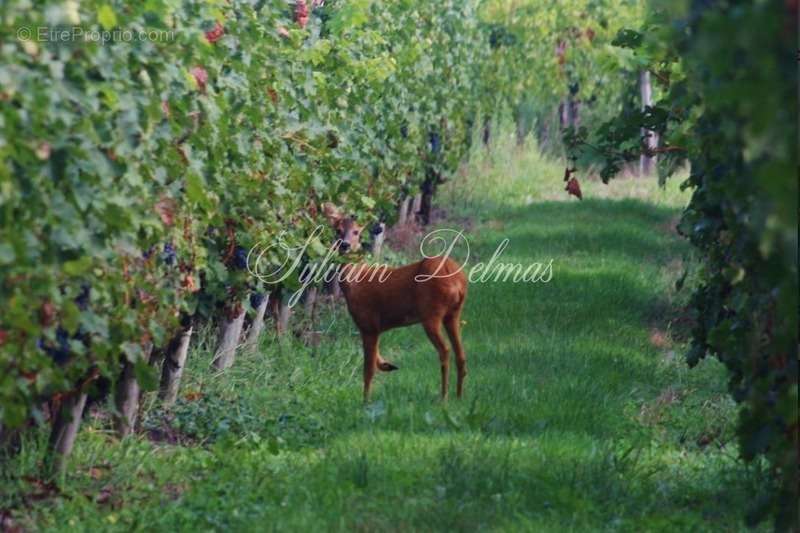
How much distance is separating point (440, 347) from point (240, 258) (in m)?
1.31

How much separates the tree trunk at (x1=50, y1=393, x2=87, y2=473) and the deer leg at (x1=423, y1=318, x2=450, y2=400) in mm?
2486

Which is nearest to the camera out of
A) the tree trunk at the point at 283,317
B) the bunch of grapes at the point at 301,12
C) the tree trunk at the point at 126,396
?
the tree trunk at the point at 126,396

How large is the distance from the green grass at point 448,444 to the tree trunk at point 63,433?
10 centimetres

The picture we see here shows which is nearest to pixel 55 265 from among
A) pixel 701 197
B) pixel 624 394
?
pixel 701 197

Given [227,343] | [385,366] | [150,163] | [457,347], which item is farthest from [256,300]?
[150,163]

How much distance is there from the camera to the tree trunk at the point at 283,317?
12312mm

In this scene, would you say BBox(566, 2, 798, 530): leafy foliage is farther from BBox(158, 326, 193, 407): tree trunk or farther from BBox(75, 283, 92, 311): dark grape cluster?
BBox(158, 326, 193, 407): tree trunk

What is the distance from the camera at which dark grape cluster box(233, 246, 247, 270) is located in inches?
372

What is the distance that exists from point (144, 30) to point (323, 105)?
180 inches

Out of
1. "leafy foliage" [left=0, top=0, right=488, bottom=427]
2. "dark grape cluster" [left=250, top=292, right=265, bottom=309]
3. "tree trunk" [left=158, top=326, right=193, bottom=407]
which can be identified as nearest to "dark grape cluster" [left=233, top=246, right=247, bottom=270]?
"leafy foliage" [left=0, top=0, right=488, bottom=427]

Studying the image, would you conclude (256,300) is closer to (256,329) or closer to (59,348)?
(256,329)

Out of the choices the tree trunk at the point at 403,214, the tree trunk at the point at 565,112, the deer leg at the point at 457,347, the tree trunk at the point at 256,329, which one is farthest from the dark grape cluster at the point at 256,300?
the tree trunk at the point at 565,112

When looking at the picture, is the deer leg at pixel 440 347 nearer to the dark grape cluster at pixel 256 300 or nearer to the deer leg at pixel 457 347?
the deer leg at pixel 457 347

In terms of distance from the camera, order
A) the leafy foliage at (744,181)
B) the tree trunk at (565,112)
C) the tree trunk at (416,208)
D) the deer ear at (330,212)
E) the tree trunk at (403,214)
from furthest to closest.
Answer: the tree trunk at (565,112)
the tree trunk at (416,208)
the tree trunk at (403,214)
the deer ear at (330,212)
the leafy foliage at (744,181)
